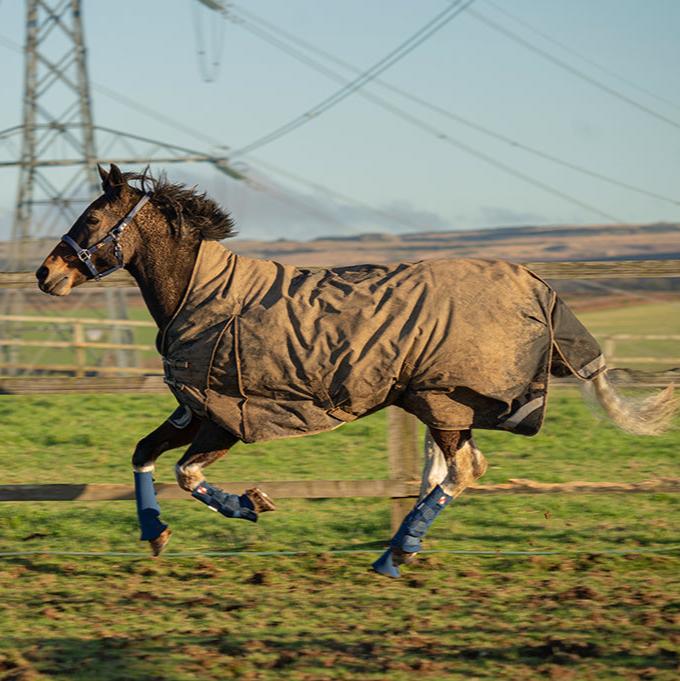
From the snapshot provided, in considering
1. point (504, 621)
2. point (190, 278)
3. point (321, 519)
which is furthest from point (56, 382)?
point (504, 621)

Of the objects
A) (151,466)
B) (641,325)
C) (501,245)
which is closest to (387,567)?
(151,466)

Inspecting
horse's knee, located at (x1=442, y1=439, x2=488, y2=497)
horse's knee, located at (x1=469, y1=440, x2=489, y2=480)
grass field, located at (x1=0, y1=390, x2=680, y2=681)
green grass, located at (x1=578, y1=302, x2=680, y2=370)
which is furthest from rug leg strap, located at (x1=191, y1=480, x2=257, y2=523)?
green grass, located at (x1=578, y1=302, x2=680, y2=370)

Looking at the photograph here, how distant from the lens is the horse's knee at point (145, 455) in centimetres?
516

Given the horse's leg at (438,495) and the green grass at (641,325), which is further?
the green grass at (641,325)

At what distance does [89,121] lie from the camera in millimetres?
21391

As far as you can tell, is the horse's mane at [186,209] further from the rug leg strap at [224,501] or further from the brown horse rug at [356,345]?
the rug leg strap at [224,501]

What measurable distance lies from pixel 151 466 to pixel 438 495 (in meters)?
1.34

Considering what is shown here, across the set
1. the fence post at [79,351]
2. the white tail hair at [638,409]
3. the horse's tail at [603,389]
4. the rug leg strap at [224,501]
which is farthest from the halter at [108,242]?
the fence post at [79,351]

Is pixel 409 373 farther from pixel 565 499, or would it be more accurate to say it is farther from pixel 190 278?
pixel 565 499

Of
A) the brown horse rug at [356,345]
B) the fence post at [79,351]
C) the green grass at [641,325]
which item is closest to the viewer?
the brown horse rug at [356,345]

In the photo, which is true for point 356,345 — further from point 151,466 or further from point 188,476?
point 151,466

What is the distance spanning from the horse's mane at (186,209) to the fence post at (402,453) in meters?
1.26

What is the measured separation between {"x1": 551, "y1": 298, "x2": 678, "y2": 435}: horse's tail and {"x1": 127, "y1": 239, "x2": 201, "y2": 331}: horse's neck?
1.70 metres

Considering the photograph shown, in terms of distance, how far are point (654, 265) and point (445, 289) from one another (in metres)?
1.28
